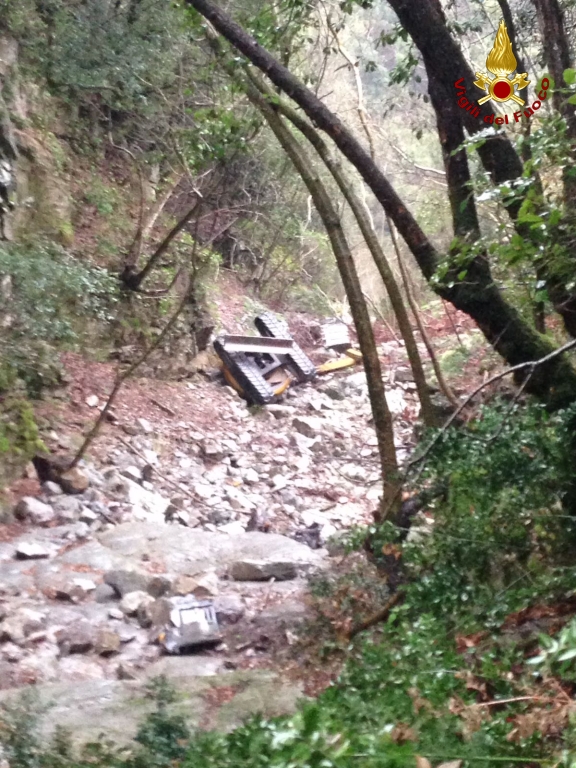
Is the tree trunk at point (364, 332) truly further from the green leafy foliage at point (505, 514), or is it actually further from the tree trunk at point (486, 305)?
the green leafy foliage at point (505, 514)

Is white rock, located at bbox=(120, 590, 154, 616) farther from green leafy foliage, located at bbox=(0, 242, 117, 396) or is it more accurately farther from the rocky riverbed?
green leafy foliage, located at bbox=(0, 242, 117, 396)

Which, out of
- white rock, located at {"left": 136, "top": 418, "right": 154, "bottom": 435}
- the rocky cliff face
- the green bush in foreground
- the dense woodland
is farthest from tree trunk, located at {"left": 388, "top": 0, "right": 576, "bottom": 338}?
white rock, located at {"left": 136, "top": 418, "right": 154, "bottom": 435}

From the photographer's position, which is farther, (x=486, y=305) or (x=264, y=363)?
(x=264, y=363)

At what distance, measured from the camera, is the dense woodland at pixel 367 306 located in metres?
2.43

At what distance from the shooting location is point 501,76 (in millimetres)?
4379

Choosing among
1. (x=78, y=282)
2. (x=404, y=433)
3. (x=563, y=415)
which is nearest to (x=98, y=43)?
(x=78, y=282)

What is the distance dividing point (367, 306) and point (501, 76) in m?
2.94

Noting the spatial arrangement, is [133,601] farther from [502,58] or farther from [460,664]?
[502,58]

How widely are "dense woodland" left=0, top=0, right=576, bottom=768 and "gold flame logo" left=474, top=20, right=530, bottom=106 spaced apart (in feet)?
0.17

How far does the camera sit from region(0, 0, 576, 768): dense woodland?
2.43m

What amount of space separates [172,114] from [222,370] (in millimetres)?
4639

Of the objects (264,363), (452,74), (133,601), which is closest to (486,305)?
(452,74)

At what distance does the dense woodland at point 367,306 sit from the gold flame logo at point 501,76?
→ 5 cm

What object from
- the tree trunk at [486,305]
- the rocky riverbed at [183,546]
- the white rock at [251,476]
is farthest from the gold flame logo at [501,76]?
the white rock at [251,476]
